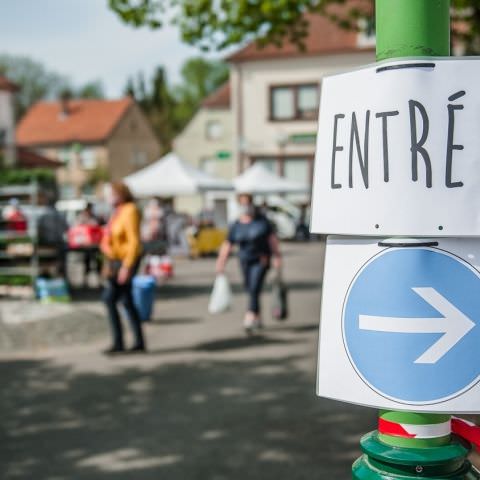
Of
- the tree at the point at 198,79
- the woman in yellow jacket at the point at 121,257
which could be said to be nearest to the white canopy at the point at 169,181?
the woman in yellow jacket at the point at 121,257

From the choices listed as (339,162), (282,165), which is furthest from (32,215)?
(282,165)

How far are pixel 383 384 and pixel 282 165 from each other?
137 ft

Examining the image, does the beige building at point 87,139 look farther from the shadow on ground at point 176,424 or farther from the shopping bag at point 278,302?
the shadow on ground at point 176,424

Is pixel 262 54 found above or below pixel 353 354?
above

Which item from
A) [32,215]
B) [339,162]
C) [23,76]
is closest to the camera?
[339,162]

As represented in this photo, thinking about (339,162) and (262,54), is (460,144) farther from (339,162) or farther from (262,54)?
(262,54)

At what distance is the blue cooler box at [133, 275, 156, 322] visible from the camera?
12.3 meters

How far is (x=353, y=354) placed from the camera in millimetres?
2486

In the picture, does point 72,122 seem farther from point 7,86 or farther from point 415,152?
point 415,152

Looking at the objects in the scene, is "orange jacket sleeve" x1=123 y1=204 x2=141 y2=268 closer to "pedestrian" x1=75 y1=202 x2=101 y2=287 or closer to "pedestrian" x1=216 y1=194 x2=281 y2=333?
"pedestrian" x1=216 y1=194 x2=281 y2=333

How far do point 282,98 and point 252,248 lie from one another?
109 feet

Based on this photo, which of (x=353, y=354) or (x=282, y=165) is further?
(x=282, y=165)

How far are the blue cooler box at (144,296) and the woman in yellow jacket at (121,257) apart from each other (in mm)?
2328

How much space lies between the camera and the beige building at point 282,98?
42969mm
